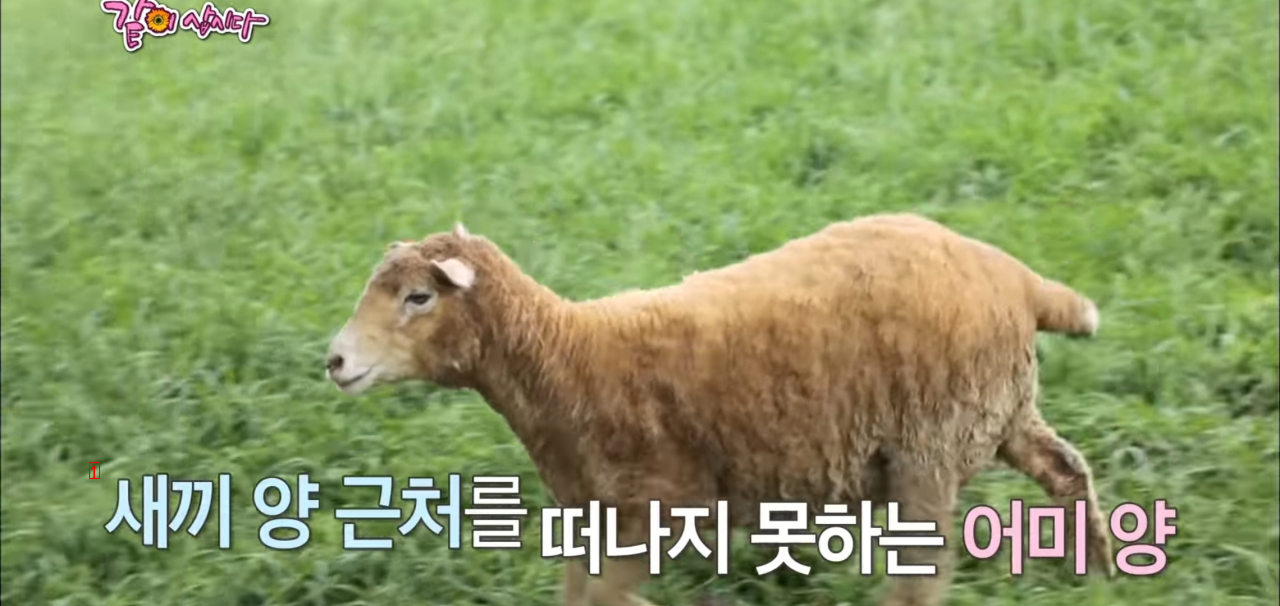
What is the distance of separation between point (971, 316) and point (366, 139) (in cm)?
333

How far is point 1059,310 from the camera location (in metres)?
4.26

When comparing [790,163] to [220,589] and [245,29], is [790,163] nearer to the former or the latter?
[245,29]

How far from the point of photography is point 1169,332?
5211mm

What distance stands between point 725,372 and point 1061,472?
0.97 meters

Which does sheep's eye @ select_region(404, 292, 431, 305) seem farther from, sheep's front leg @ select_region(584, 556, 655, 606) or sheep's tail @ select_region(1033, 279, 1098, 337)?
sheep's tail @ select_region(1033, 279, 1098, 337)

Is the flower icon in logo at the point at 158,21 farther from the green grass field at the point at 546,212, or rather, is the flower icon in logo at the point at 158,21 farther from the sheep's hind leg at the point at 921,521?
the sheep's hind leg at the point at 921,521

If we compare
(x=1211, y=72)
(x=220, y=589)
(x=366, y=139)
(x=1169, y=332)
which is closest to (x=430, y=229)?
(x=366, y=139)

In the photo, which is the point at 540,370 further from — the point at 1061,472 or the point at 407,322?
the point at 1061,472

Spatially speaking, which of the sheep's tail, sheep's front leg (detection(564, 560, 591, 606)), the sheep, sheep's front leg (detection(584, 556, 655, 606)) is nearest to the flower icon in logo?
the sheep

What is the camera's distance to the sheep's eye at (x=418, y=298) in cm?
390

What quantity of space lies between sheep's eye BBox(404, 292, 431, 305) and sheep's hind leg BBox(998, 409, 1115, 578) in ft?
4.89

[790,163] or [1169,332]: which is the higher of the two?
[790,163]

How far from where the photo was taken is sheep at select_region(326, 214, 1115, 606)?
13.0 ft

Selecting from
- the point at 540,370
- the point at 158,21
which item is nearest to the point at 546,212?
the point at 158,21
